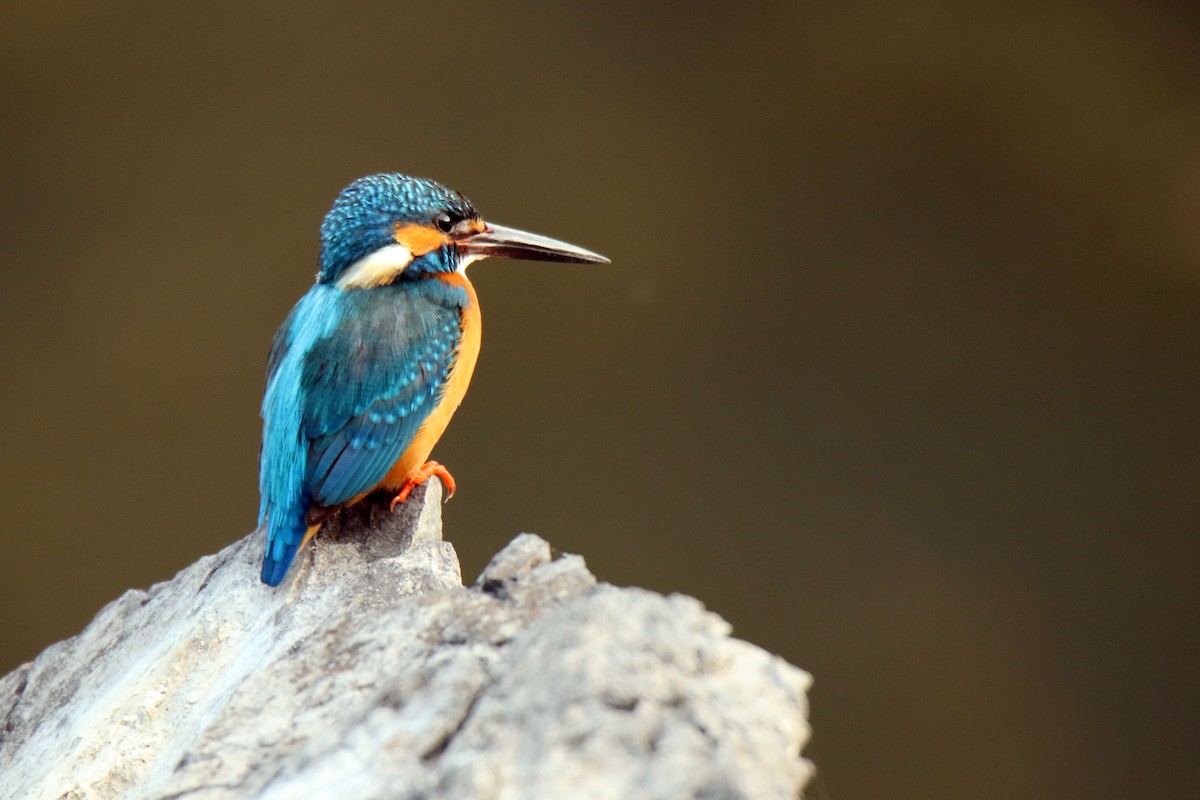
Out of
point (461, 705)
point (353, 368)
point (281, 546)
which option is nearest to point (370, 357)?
point (353, 368)

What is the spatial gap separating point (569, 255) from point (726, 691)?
136 cm

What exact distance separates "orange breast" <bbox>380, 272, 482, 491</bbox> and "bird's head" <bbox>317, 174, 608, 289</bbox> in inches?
2.3

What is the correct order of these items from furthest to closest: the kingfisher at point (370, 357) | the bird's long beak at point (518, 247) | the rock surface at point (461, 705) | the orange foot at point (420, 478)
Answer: the bird's long beak at point (518, 247) < the orange foot at point (420, 478) < the kingfisher at point (370, 357) < the rock surface at point (461, 705)

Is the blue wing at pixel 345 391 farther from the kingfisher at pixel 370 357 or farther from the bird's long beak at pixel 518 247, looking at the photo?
the bird's long beak at pixel 518 247

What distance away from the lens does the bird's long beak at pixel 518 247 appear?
7.22ft

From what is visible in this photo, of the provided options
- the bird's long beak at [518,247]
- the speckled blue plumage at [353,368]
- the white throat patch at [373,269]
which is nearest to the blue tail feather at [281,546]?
the speckled blue plumage at [353,368]

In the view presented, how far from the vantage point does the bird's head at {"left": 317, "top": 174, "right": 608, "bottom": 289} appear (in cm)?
→ 205

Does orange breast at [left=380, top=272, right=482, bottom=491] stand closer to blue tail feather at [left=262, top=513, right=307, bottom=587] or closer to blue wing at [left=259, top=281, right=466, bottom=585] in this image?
blue wing at [left=259, top=281, right=466, bottom=585]

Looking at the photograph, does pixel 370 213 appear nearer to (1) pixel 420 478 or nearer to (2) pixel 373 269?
(2) pixel 373 269

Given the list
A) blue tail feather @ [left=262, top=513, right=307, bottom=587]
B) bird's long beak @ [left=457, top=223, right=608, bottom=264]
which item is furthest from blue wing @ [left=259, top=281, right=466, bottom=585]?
bird's long beak @ [left=457, top=223, right=608, bottom=264]

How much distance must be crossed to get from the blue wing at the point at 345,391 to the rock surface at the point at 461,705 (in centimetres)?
16

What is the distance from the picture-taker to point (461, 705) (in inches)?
45.4

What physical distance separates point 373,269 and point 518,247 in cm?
31

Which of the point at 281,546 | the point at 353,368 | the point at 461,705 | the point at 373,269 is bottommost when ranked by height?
the point at 281,546
